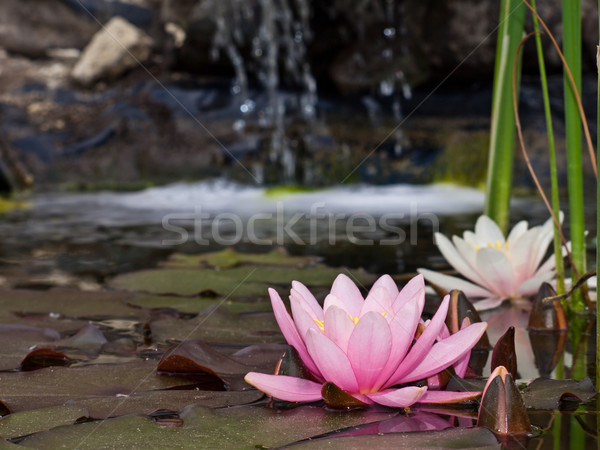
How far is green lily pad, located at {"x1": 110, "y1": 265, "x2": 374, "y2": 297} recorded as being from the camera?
1.79 m

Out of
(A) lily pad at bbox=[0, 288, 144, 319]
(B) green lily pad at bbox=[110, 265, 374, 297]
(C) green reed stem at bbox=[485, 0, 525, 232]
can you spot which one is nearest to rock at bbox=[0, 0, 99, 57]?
(B) green lily pad at bbox=[110, 265, 374, 297]

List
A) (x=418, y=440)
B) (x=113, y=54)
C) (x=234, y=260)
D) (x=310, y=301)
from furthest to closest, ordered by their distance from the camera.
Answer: (x=113, y=54) < (x=234, y=260) < (x=310, y=301) < (x=418, y=440)

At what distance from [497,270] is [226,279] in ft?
2.65

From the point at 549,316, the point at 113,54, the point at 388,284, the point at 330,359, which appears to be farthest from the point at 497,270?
the point at 113,54

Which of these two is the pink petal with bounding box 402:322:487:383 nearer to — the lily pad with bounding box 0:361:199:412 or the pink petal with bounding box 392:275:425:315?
the pink petal with bounding box 392:275:425:315

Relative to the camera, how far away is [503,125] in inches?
68.6

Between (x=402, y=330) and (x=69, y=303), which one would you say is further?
(x=69, y=303)

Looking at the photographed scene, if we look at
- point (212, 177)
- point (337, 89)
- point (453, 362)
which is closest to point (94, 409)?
point (453, 362)

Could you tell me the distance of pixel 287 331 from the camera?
0.96 meters

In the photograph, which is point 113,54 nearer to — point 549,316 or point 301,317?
point 549,316

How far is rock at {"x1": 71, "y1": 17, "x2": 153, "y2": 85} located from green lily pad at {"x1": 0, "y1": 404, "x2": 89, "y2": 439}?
254 inches

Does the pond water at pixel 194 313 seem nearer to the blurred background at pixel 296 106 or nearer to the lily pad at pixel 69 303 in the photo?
the lily pad at pixel 69 303

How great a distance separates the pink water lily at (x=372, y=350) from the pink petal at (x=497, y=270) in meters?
0.54

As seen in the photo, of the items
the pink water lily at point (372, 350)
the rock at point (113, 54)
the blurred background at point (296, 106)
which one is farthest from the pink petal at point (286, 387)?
the rock at point (113, 54)
